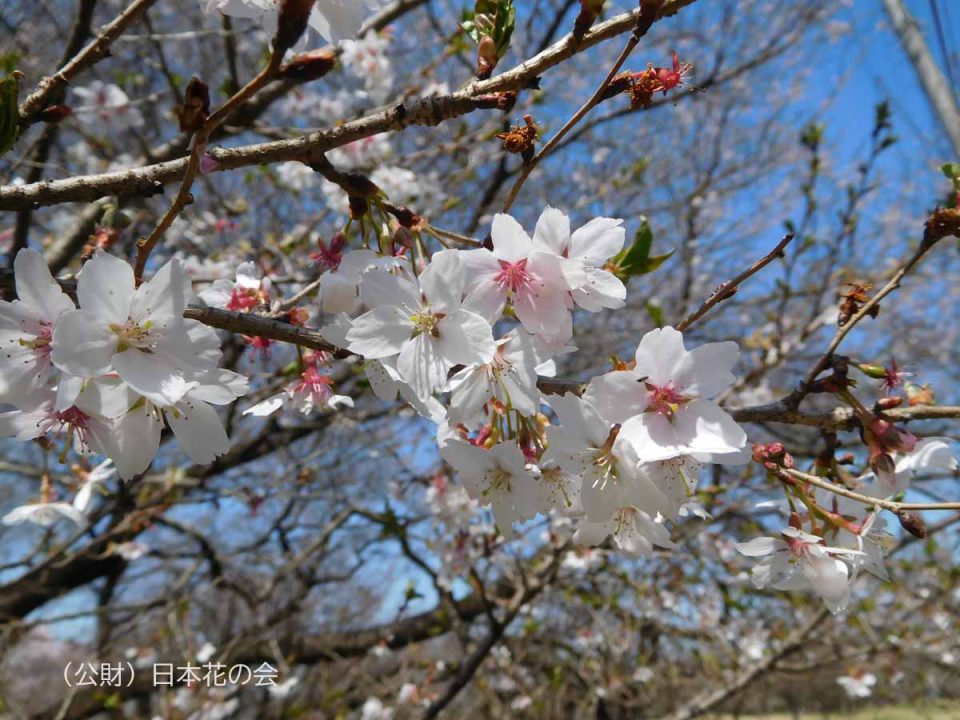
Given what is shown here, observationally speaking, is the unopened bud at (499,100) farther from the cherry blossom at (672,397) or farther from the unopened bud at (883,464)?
the unopened bud at (883,464)

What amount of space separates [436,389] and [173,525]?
396 centimetres

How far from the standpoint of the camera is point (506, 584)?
4211mm

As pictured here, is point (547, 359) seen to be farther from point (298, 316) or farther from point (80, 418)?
point (80, 418)

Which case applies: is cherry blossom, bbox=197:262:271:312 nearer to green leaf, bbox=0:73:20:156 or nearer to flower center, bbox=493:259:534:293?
green leaf, bbox=0:73:20:156

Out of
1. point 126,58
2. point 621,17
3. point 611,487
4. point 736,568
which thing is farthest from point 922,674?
point 126,58

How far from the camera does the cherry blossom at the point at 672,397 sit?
0.82 meters

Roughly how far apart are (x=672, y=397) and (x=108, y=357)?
29.0 inches

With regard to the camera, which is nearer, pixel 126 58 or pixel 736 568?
pixel 736 568

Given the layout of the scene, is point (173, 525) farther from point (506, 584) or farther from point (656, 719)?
point (656, 719)

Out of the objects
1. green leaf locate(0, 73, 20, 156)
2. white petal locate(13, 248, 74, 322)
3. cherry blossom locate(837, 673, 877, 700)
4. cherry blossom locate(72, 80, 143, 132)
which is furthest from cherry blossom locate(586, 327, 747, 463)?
cherry blossom locate(837, 673, 877, 700)

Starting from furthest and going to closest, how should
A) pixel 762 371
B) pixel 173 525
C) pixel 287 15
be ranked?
1. pixel 173 525
2. pixel 762 371
3. pixel 287 15

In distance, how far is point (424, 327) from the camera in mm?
887

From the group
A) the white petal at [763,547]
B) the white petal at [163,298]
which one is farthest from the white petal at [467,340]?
the white petal at [763,547]

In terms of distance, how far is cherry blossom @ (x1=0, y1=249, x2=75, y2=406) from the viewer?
2.50ft
